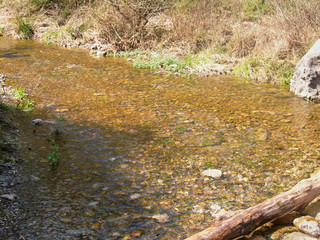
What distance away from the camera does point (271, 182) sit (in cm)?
400

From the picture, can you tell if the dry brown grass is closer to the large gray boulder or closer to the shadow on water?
the large gray boulder

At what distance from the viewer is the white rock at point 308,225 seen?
3.03 metres

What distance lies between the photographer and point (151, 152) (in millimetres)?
4719

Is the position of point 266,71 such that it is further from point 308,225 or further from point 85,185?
point 85,185

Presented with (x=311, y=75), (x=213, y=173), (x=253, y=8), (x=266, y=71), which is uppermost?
(x=253, y=8)

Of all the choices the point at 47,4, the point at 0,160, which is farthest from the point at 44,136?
the point at 47,4

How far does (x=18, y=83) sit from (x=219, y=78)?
524 cm

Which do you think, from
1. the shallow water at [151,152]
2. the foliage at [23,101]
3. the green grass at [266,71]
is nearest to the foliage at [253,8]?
the green grass at [266,71]

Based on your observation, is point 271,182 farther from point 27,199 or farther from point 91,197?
point 27,199

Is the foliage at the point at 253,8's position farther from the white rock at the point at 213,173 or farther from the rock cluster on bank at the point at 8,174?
the rock cluster on bank at the point at 8,174

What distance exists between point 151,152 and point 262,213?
2064 mm

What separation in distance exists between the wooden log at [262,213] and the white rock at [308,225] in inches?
4.6

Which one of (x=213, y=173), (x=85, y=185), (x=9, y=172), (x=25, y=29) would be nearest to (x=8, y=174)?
(x=9, y=172)

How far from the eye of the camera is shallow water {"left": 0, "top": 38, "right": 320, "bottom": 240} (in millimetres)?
3264
